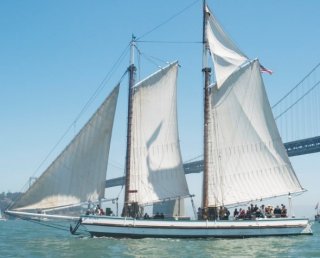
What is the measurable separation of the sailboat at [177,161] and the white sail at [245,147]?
7 centimetres

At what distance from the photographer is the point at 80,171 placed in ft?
107

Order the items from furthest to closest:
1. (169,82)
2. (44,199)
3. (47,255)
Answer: (169,82) → (44,199) → (47,255)

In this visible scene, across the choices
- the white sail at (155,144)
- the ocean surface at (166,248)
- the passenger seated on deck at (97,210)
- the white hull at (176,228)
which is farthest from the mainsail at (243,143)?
the passenger seated on deck at (97,210)

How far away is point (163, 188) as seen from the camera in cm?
3509

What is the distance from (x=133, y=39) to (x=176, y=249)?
48.9ft

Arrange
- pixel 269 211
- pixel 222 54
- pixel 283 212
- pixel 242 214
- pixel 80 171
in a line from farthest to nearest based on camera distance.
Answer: pixel 222 54 < pixel 283 212 < pixel 269 211 < pixel 242 214 < pixel 80 171

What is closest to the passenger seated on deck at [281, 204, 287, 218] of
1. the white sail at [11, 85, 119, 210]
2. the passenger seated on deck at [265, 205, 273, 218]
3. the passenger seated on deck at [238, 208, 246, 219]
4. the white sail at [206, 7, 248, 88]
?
the passenger seated on deck at [265, 205, 273, 218]

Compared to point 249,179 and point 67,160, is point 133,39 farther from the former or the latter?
point 249,179

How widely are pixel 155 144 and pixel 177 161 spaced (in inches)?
73.6

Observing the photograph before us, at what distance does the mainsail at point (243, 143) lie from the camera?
37031 millimetres

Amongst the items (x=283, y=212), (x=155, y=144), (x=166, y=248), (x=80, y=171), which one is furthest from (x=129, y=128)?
(x=283, y=212)

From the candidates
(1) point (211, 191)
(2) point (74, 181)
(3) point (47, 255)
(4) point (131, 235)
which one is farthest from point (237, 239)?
(3) point (47, 255)

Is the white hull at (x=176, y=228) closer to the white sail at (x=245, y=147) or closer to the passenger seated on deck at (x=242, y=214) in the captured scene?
the passenger seated on deck at (x=242, y=214)

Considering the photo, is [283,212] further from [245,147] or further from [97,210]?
[97,210]
